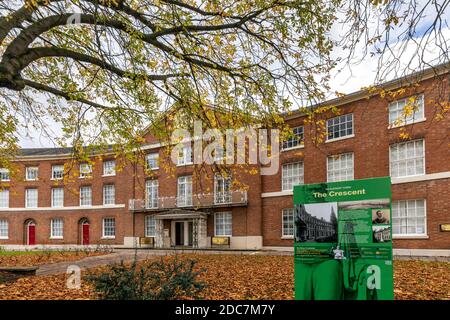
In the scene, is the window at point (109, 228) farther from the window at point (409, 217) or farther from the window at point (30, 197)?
the window at point (409, 217)

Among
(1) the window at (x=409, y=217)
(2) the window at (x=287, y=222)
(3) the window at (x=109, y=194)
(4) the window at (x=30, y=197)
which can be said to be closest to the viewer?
(1) the window at (x=409, y=217)

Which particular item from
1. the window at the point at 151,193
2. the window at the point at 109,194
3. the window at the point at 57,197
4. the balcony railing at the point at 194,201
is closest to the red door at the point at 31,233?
the window at the point at 57,197

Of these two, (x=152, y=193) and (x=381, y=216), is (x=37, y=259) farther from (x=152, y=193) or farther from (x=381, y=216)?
(x=152, y=193)

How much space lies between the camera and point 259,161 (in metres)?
27.7

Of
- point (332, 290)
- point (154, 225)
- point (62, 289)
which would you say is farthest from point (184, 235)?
point (332, 290)

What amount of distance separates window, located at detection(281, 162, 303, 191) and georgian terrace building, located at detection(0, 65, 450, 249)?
0.07m

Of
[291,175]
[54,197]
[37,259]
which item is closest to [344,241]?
[37,259]

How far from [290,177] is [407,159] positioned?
7635 mm

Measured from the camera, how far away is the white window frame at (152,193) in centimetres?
3406

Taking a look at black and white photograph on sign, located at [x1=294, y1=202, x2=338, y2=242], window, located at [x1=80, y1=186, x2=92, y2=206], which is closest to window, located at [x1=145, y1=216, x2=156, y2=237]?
window, located at [x1=80, y1=186, x2=92, y2=206]

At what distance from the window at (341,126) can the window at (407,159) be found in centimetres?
292

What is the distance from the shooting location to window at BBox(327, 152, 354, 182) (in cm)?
2356

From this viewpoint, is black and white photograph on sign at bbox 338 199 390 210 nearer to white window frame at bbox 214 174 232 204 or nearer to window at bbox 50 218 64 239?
white window frame at bbox 214 174 232 204
